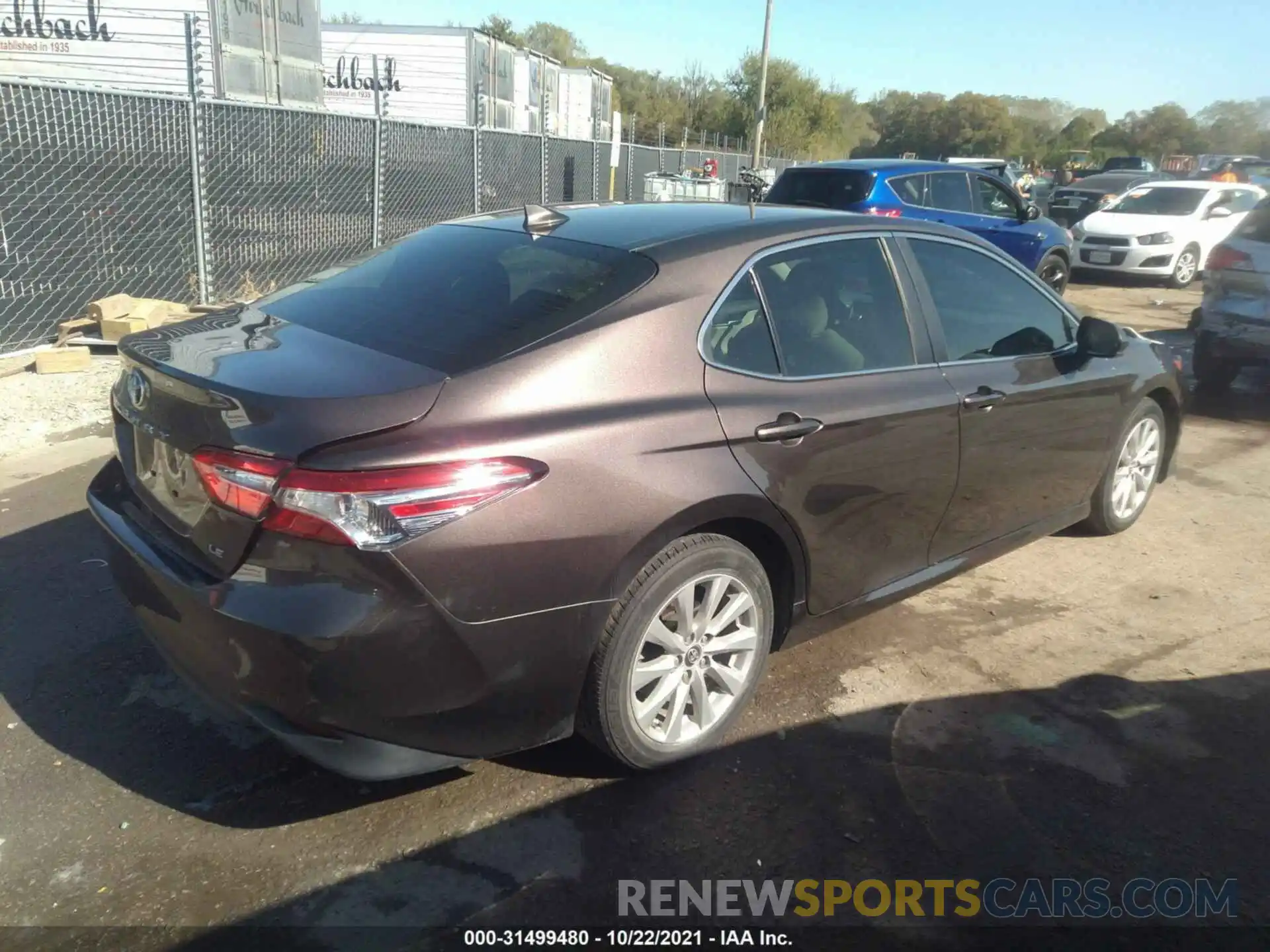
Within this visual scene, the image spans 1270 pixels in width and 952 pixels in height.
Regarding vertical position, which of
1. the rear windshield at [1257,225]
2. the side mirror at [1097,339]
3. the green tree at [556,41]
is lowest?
the side mirror at [1097,339]

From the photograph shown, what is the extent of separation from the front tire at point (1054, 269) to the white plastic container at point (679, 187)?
8.75 meters

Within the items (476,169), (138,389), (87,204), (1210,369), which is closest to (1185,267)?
(1210,369)

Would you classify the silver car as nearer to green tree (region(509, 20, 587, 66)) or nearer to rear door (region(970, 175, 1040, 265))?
rear door (region(970, 175, 1040, 265))

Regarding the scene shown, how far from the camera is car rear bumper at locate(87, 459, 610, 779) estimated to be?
240 centimetres

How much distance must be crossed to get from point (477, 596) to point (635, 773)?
92cm

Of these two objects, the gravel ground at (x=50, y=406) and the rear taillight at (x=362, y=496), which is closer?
the rear taillight at (x=362, y=496)

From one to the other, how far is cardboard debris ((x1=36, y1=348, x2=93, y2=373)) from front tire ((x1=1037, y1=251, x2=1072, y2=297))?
10.2 m

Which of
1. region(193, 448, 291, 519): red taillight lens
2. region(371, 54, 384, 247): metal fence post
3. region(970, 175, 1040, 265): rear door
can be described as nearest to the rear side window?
region(970, 175, 1040, 265): rear door

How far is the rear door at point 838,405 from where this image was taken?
122 inches

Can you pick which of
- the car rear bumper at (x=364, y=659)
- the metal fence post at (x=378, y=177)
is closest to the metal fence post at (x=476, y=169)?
the metal fence post at (x=378, y=177)

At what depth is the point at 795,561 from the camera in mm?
3262

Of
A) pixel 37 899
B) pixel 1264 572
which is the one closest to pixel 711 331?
pixel 37 899

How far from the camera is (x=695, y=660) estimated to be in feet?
10.0

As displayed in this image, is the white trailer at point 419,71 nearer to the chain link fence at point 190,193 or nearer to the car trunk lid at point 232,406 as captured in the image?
the chain link fence at point 190,193
